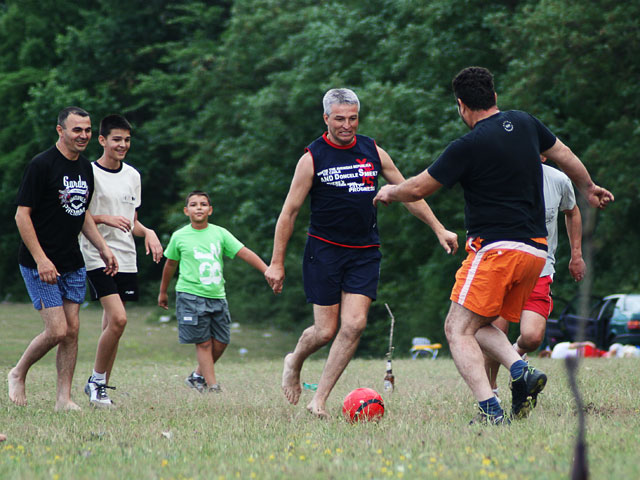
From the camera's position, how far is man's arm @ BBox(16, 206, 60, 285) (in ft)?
22.2

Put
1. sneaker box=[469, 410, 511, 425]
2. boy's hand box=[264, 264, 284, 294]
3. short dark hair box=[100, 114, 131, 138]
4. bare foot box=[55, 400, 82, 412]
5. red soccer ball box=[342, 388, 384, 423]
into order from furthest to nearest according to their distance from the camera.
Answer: short dark hair box=[100, 114, 131, 138] → bare foot box=[55, 400, 82, 412] → boy's hand box=[264, 264, 284, 294] → red soccer ball box=[342, 388, 384, 423] → sneaker box=[469, 410, 511, 425]

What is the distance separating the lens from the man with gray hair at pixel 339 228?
21.5 ft

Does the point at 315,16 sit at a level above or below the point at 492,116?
above

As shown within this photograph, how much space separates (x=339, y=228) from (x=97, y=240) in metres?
2.08

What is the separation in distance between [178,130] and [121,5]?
281 inches

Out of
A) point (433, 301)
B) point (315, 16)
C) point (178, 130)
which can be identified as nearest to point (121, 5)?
point (178, 130)

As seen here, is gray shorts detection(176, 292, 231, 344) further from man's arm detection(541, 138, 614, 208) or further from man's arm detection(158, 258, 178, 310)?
man's arm detection(541, 138, 614, 208)

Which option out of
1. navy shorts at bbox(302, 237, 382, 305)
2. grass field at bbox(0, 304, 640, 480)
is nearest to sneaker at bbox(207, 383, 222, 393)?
grass field at bbox(0, 304, 640, 480)

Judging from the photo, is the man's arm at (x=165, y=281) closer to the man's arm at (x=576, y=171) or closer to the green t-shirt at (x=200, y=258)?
the green t-shirt at (x=200, y=258)

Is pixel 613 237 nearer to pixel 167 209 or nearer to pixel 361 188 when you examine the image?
pixel 361 188

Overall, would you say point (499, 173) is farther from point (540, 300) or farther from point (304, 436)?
point (304, 436)

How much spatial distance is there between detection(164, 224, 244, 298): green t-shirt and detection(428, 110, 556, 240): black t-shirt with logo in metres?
4.19

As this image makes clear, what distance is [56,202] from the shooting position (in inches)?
276

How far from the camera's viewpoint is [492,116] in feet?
18.6
